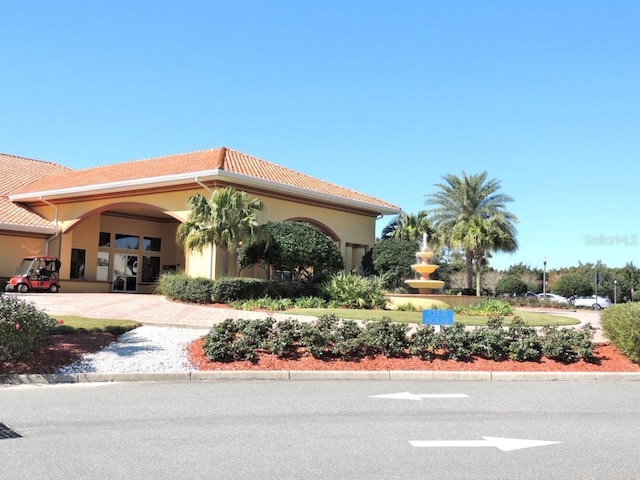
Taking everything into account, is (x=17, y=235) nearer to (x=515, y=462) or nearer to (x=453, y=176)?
(x=453, y=176)

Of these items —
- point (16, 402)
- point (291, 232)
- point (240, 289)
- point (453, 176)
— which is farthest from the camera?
point (453, 176)

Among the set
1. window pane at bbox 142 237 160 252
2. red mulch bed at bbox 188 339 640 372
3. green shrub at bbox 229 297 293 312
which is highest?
window pane at bbox 142 237 160 252

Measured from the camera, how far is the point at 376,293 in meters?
22.4

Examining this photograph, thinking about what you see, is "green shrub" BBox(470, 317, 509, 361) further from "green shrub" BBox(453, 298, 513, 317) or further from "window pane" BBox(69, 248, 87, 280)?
"window pane" BBox(69, 248, 87, 280)

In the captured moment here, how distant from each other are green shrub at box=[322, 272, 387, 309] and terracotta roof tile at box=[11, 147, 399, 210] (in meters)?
5.61

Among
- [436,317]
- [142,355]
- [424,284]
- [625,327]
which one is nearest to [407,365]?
[436,317]

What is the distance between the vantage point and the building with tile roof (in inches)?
993

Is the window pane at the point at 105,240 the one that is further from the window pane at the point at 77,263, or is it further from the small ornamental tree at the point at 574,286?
the small ornamental tree at the point at 574,286

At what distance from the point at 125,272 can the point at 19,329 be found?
24.7 meters

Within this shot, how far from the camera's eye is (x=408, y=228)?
34.3 meters

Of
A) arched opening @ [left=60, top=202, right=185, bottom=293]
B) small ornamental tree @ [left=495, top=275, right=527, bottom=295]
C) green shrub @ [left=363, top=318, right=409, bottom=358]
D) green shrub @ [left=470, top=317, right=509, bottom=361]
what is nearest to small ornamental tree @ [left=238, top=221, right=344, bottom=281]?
arched opening @ [left=60, top=202, right=185, bottom=293]

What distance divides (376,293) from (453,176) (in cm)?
1688

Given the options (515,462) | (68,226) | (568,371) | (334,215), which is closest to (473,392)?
(568,371)

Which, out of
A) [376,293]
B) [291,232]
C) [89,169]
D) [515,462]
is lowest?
[515,462]
